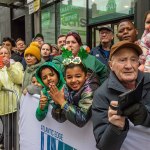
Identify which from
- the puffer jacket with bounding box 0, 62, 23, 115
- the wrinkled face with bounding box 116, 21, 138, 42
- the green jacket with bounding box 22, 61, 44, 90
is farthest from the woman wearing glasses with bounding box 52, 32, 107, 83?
the puffer jacket with bounding box 0, 62, 23, 115

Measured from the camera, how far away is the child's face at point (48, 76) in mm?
2920

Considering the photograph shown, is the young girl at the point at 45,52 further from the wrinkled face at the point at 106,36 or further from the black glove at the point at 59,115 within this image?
the black glove at the point at 59,115

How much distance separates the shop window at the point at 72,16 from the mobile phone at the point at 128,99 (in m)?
7.34

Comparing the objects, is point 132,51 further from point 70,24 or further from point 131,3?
point 70,24

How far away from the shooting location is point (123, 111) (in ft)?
5.79

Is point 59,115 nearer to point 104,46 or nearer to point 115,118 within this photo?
point 115,118

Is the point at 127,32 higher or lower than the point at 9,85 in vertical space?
higher

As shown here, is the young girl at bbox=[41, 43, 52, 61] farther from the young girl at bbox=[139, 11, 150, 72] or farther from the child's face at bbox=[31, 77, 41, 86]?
the young girl at bbox=[139, 11, 150, 72]

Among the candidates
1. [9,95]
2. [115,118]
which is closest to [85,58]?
[115,118]

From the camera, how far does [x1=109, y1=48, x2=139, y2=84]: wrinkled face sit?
2156mm

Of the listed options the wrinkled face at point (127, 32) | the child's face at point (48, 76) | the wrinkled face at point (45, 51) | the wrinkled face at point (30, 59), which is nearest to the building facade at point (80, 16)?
the wrinkled face at point (45, 51)

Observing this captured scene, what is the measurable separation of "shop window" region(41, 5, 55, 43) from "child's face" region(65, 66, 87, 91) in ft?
27.9

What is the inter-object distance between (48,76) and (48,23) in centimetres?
859

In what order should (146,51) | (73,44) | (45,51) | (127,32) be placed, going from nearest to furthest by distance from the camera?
(146,51) < (73,44) < (127,32) < (45,51)
